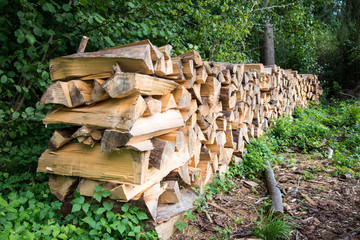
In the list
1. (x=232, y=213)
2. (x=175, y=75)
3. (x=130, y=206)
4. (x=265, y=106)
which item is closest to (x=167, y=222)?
(x=130, y=206)

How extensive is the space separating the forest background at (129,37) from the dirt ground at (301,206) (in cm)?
216

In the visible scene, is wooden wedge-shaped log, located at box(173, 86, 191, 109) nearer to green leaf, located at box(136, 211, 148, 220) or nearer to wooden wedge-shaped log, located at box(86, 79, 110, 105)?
wooden wedge-shaped log, located at box(86, 79, 110, 105)

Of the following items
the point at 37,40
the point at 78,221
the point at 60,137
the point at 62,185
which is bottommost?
the point at 78,221

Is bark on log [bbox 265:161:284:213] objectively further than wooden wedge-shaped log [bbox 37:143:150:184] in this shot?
Yes

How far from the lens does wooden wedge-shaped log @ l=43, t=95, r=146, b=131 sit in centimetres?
174

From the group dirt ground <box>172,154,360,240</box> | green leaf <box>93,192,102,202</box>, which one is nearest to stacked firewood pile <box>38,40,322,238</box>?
green leaf <box>93,192,102,202</box>

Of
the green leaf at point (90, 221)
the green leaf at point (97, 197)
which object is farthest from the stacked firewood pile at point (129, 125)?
the green leaf at point (90, 221)

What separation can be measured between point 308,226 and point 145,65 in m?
2.18

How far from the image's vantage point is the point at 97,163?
6.37ft

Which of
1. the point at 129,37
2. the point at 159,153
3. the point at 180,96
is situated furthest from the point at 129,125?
the point at 129,37

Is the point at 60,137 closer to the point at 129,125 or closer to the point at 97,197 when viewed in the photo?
the point at 97,197

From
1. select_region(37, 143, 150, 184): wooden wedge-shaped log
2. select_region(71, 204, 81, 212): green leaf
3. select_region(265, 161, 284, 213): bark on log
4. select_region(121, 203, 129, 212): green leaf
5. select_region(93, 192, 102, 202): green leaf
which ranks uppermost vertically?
select_region(37, 143, 150, 184): wooden wedge-shaped log

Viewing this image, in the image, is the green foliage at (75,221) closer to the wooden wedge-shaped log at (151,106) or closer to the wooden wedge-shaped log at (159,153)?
the wooden wedge-shaped log at (159,153)

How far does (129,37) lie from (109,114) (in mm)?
2409
